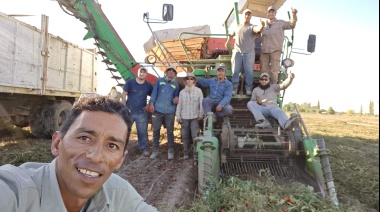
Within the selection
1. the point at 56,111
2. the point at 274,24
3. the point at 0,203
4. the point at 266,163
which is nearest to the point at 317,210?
the point at 266,163

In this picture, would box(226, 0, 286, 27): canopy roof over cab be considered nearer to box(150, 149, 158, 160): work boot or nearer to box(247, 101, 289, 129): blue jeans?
box(247, 101, 289, 129): blue jeans

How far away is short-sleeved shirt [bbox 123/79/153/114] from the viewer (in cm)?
658

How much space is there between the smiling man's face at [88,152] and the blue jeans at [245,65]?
17.0 ft

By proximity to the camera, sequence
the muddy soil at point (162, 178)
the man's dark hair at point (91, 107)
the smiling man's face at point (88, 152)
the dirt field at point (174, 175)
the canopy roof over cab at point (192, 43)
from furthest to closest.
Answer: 1. the canopy roof over cab at point (192, 43)
2. the dirt field at point (174, 175)
3. the muddy soil at point (162, 178)
4. the man's dark hair at point (91, 107)
5. the smiling man's face at point (88, 152)

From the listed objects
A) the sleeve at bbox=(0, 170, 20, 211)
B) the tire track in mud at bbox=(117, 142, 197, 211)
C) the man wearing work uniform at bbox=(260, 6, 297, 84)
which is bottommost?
the tire track in mud at bbox=(117, 142, 197, 211)

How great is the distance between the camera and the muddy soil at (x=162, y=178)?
4.28 m

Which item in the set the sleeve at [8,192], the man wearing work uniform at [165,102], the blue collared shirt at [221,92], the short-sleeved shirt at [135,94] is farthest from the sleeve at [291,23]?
the sleeve at [8,192]

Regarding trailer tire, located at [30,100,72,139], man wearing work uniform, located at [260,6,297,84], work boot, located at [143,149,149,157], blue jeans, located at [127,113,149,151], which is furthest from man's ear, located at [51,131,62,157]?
trailer tire, located at [30,100,72,139]

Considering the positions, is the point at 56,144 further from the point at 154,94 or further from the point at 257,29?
the point at 257,29

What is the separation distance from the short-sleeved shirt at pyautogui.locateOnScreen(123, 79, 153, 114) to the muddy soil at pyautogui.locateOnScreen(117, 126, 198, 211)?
40.6 inches

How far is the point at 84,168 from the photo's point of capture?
1308mm

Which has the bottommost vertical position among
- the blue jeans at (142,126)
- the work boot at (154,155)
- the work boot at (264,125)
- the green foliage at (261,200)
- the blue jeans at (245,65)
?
the work boot at (154,155)

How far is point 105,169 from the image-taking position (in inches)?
53.3

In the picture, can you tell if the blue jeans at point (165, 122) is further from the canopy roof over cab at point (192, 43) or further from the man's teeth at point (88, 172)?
the man's teeth at point (88, 172)
